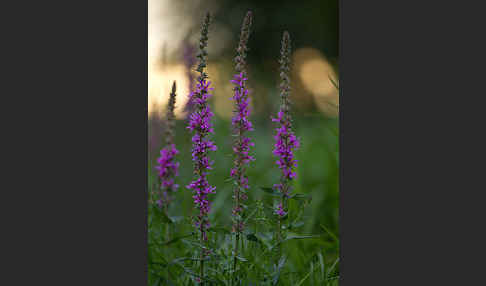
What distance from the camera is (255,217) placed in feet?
11.6

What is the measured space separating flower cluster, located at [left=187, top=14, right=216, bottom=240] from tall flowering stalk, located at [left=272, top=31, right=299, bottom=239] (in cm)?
57

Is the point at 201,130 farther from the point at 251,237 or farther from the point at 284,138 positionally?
the point at 251,237

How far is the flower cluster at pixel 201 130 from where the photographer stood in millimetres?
3385

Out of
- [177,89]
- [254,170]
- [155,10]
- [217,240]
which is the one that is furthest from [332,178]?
[155,10]

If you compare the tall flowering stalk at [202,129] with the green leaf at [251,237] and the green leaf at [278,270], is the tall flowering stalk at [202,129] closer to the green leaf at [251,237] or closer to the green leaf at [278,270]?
Answer: the green leaf at [251,237]

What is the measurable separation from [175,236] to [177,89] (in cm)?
139

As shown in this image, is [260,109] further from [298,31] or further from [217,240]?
[217,240]

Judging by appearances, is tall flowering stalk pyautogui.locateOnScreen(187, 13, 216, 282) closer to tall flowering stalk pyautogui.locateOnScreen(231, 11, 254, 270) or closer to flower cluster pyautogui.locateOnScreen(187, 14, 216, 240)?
flower cluster pyautogui.locateOnScreen(187, 14, 216, 240)

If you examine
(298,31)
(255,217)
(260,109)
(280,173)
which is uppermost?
(298,31)

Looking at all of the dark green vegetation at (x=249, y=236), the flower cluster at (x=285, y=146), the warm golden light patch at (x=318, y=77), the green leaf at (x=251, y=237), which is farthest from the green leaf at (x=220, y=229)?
the warm golden light patch at (x=318, y=77)

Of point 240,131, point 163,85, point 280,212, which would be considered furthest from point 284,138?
point 163,85

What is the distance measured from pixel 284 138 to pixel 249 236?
0.86 meters

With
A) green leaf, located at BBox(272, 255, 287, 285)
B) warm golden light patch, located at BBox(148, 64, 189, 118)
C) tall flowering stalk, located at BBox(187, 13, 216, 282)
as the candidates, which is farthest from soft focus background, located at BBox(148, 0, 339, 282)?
green leaf, located at BBox(272, 255, 287, 285)

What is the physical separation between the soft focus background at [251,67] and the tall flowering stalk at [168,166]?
66 millimetres
